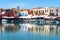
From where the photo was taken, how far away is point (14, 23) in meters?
2.33

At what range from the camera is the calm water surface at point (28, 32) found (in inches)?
85.7

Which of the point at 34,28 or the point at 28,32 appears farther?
the point at 34,28

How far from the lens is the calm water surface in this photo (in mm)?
2178

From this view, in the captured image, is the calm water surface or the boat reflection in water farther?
the boat reflection in water

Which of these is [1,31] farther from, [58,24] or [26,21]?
[58,24]

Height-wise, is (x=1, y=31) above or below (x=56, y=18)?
below

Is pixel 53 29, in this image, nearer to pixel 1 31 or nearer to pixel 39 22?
pixel 39 22

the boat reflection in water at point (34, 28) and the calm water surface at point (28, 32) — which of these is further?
the boat reflection in water at point (34, 28)

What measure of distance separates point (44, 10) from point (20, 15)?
356 mm

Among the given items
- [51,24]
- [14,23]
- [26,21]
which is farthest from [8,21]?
[51,24]

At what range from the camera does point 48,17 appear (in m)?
2.24

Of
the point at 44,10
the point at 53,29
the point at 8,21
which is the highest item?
the point at 44,10

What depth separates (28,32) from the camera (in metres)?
2.27

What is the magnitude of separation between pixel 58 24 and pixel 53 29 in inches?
4.2
